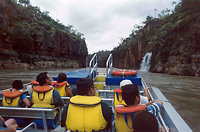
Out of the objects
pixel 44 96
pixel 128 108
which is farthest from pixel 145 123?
pixel 44 96

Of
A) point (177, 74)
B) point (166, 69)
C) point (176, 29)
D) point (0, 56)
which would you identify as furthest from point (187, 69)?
point (0, 56)

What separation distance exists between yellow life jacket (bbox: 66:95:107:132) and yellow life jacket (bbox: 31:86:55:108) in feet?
2.88

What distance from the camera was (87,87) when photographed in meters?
1.65

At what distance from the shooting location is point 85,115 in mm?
1531

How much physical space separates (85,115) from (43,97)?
42.9 inches

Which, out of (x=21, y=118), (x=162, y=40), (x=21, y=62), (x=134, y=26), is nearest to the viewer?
(x=21, y=118)

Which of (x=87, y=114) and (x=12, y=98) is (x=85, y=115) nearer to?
(x=87, y=114)

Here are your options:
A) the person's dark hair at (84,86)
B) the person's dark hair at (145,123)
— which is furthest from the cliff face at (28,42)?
the person's dark hair at (145,123)

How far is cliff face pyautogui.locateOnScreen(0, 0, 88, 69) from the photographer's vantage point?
909 inches

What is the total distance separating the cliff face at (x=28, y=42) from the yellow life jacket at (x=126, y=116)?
25.8 meters

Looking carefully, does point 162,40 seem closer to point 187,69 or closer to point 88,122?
point 187,69

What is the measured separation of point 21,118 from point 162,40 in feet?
71.5

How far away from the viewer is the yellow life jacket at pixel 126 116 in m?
1.42

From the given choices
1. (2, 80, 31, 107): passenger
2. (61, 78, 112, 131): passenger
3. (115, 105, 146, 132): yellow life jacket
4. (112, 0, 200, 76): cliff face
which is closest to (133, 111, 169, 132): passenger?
(115, 105, 146, 132): yellow life jacket
